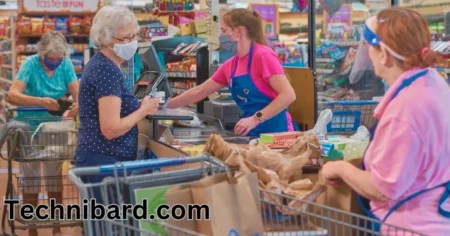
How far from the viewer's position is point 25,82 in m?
6.52

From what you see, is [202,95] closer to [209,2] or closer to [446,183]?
[209,2]

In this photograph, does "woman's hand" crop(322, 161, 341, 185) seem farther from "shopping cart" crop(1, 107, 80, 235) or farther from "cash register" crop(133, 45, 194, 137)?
"shopping cart" crop(1, 107, 80, 235)

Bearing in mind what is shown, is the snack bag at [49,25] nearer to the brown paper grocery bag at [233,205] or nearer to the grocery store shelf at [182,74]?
the grocery store shelf at [182,74]

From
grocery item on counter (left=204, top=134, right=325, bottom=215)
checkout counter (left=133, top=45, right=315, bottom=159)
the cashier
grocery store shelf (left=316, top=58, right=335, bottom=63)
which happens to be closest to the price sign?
grocery store shelf (left=316, top=58, right=335, bottom=63)

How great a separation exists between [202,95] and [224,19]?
0.58m

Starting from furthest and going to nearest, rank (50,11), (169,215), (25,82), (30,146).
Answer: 1. (50,11)
2. (25,82)
3. (30,146)
4. (169,215)

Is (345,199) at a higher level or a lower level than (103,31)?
lower

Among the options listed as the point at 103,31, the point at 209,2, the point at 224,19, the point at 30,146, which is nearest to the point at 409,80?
the point at 103,31

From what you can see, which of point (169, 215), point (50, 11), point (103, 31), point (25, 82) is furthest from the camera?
point (50, 11)

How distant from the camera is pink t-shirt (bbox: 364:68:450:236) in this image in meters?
2.40

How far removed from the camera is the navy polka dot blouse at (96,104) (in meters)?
3.73

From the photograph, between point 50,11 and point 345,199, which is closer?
point 345,199

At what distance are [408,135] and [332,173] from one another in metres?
0.41

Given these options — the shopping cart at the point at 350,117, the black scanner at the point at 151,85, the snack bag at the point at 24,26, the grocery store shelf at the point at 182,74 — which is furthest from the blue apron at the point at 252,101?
the snack bag at the point at 24,26
